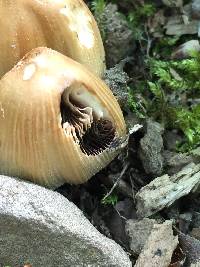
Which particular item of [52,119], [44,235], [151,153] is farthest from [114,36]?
[44,235]

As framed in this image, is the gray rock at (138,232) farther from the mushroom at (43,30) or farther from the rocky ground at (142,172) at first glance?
the mushroom at (43,30)

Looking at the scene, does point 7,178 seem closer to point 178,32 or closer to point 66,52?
point 66,52

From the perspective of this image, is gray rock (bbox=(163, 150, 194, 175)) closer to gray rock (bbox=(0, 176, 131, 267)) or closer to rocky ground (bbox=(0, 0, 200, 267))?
rocky ground (bbox=(0, 0, 200, 267))

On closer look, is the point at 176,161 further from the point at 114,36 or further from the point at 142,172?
the point at 114,36

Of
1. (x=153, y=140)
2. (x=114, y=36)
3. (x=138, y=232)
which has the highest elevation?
Answer: (x=114, y=36)

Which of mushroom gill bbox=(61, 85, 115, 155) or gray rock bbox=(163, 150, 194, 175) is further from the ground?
mushroom gill bbox=(61, 85, 115, 155)

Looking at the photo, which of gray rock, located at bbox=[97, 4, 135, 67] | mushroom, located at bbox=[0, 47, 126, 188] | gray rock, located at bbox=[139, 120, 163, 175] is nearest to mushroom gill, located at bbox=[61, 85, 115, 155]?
mushroom, located at bbox=[0, 47, 126, 188]

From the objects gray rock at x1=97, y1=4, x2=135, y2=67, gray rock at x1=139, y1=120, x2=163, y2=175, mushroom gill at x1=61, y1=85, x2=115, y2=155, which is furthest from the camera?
gray rock at x1=97, y1=4, x2=135, y2=67
